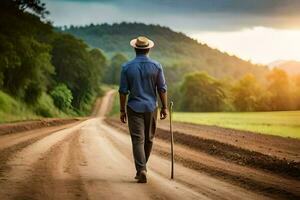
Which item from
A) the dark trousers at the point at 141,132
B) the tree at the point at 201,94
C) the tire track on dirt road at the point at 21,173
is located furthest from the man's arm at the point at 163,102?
the tree at the point at 201,94

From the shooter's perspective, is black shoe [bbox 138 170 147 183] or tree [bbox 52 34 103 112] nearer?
black shoe [bbox 138 170 147 183]

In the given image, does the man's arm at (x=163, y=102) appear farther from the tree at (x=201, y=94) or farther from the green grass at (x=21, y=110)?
the tree at (x=201, y=94)

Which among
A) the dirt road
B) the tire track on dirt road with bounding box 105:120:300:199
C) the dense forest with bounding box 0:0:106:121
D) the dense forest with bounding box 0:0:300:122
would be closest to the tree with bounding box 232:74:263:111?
the dense forest with bounding box 0:0:300:122

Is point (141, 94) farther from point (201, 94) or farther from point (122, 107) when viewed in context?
point (201, 94)

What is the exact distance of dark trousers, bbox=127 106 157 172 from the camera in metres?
9.41

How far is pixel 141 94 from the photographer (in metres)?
9.58

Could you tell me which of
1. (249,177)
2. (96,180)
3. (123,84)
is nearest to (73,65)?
(249,177)

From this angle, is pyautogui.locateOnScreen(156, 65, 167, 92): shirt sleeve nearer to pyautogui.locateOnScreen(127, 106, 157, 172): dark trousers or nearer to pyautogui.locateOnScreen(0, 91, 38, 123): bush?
pyautogui.locateOnScreen(127, 106, 157, 172): dark trousers

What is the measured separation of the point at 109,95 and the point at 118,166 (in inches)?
4601

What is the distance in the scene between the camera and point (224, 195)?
815 cm

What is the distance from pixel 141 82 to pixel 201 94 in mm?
123917

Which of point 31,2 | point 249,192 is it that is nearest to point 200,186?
point 249,192

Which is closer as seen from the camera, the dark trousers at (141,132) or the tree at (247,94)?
the dark trousers at (141,132)

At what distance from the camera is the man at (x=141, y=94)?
31.2 feet
